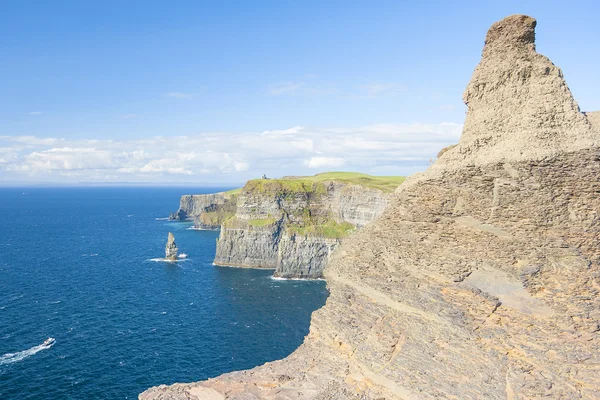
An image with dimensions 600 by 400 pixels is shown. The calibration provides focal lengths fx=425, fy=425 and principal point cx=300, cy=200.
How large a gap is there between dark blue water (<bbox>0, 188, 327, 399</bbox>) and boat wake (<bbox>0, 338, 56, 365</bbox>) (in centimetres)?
13

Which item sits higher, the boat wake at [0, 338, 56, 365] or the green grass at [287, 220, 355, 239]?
the green grass at [287, 220, 355, 239]

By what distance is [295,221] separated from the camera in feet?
400

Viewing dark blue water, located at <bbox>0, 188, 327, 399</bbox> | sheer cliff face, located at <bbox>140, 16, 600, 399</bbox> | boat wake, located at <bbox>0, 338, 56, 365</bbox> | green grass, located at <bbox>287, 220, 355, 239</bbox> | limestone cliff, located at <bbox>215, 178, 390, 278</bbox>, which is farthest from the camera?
green grass, located at <bbox>287, 220, 355, 239</bbox>

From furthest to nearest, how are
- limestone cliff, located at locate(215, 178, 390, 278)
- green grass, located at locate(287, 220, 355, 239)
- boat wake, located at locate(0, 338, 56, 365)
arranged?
green grass, located at locate(287, 220, 355, 239)
limestone cliff, located at locate(215, 178, 390, 278)
boat wake, located at locate(0, 338, 56, 365)

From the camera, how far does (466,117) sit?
24.1 meters

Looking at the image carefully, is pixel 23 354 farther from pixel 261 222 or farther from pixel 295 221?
pixel 295 221

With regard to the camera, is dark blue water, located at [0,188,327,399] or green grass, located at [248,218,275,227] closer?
dark blue water, located at [0,188,327,399]

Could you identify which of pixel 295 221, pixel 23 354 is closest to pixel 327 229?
pixel 295 221

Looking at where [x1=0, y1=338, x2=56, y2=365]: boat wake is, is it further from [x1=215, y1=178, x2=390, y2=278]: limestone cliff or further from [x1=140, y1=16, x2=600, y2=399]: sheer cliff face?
[x1=215, y1=178, x2=390, y2=278]: limestone cliff

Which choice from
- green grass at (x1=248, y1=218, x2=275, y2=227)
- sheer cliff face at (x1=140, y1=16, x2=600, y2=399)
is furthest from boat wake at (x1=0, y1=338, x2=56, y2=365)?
green grass at (x1=248, y1=218, x2=275, y2=227)

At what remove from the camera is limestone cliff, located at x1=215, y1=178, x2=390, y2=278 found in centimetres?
10962

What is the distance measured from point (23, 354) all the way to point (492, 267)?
61.7 metres

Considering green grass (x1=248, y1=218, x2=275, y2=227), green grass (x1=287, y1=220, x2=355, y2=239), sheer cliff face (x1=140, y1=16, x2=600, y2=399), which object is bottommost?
green grass (x1=287, y1=220, x2=355, y2=239)

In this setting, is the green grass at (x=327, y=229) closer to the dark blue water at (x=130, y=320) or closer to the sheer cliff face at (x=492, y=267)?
the dark blue water at (x=130, y=320)
